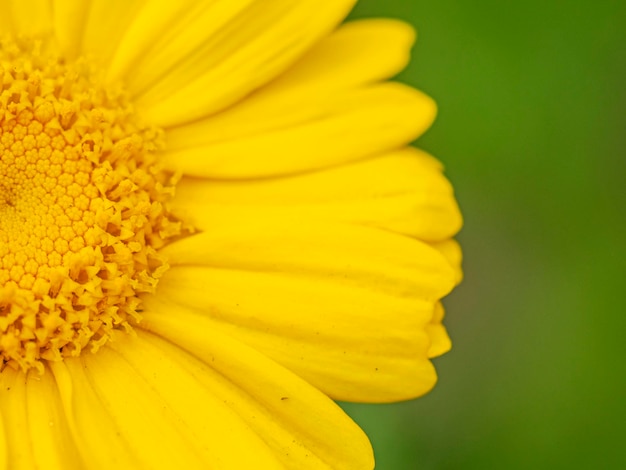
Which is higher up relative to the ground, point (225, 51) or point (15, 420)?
point (225, 51)

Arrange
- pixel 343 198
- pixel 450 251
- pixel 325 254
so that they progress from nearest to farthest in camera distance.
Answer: pixel 325 254, pixel 343 198, pixel 450 251

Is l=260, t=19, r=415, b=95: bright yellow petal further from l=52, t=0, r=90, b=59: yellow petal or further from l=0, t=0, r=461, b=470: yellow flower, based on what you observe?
l=52, t=0, r=90, b=59: yellow petal

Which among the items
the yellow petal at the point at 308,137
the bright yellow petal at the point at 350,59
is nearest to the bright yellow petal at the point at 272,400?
the yellow petal at the point at 308,137

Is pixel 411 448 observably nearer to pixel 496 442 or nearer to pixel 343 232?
pixel 496 442

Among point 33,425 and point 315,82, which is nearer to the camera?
point 33,425

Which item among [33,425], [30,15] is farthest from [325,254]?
[30,15]

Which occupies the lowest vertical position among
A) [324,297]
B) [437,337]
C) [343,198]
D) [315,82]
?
[437,337]

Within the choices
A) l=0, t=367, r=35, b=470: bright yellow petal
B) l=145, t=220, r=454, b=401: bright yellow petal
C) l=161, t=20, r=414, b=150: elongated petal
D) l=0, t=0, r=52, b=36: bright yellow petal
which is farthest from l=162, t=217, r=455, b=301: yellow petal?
l=0, t=0, r=52, b=36: bright yellow petal

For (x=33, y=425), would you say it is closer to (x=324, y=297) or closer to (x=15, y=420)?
(x=15, y=420)
